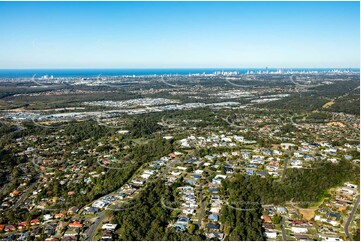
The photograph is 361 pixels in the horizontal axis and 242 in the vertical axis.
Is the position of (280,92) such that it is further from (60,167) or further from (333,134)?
(60,167)

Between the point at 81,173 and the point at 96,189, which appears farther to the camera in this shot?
the point at 81,173

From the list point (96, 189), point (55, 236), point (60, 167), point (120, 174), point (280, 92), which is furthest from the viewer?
point (280, 92)

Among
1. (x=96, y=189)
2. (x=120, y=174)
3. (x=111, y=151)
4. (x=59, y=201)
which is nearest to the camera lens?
(x=59, y=201)

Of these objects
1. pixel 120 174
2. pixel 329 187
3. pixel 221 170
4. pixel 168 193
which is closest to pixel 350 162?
pixel 329 187

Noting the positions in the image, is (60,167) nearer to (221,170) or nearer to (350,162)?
(221,170)

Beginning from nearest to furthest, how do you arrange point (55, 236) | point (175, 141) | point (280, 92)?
1. point (55, 236)
2. point (175, 141)
3. point (280, 92)

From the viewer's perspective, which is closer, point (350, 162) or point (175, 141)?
point (350, 162)

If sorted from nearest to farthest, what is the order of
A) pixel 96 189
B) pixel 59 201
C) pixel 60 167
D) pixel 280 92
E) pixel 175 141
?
1. pixel 59 201
2. pixel 96 189
3. pixel 60 167
4. pixel 175 141
5. pixel 280 92

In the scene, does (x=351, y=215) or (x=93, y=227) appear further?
(x=351, y=215)

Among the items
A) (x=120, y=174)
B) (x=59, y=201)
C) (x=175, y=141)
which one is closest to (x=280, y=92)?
(x=175, y=141)
